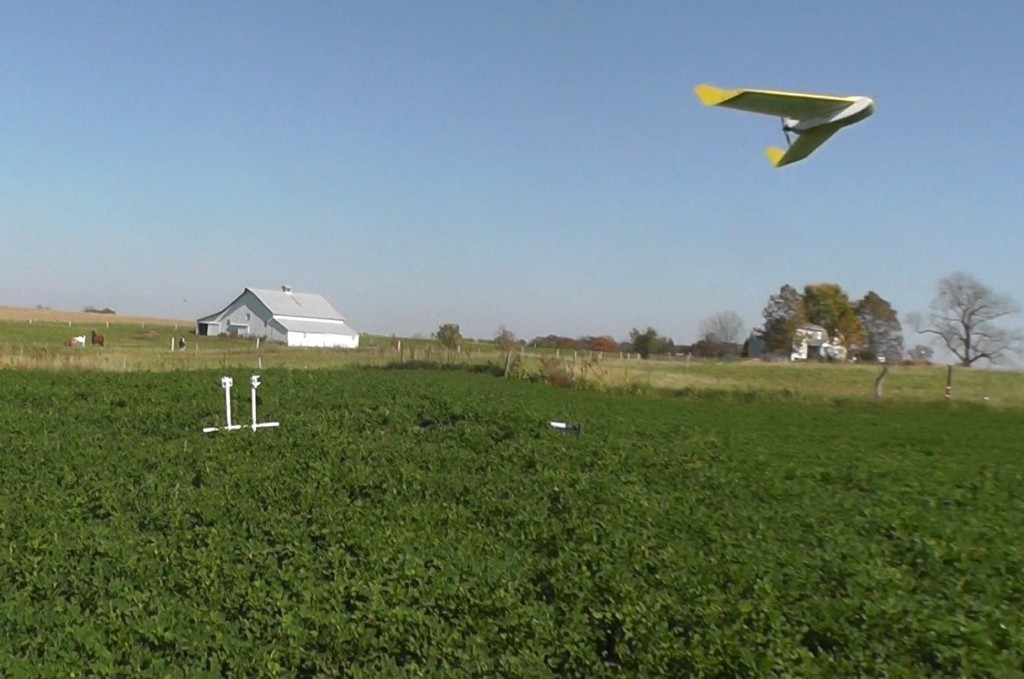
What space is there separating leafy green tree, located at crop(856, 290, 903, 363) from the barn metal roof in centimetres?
4733

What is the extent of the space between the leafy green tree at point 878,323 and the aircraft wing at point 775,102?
69.9 meters

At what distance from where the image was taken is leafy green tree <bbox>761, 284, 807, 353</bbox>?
242ft

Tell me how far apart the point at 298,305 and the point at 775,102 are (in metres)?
76.7

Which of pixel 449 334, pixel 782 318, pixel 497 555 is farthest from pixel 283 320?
pixel 497 555

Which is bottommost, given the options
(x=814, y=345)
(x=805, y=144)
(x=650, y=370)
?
(x=650, y=370)

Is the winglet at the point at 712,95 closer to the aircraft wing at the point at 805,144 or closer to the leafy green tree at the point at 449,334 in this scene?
the aircraft wing at the point at 805,144

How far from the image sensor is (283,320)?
7650 centimetres

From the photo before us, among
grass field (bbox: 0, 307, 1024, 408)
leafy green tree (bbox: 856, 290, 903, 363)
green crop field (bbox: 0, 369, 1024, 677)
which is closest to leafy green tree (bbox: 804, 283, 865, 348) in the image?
leafy green tree (bbox: 856, 290, 903, 363)

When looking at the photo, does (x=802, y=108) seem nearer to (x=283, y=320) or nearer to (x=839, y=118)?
(x=839, y=118)

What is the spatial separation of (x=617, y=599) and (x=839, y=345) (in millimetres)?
72523

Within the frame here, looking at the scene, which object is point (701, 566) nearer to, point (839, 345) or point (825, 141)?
point (825, 141)

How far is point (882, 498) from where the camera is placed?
34.9ft

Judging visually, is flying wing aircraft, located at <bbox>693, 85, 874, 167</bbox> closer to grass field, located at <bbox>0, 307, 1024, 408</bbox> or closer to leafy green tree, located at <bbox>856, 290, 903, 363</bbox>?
grass field, located at <bbox>0, 307, 1024, 408</bbox>

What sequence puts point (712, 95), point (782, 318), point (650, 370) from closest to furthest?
point (712, 95), point (650, 370), point (782, 318)
